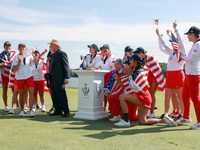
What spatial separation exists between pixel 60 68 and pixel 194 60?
3327mm

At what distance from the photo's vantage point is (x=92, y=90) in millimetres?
5582

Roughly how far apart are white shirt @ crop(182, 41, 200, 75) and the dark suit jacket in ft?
9.93

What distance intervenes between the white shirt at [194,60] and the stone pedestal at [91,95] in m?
2.09

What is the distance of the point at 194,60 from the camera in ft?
14.8

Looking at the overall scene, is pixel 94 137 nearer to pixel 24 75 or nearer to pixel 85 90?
pixel 85 90

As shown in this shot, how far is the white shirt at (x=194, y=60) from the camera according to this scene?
446 centimetres

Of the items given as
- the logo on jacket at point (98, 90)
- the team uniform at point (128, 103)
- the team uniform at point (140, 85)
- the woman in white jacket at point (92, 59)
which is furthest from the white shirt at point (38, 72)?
the team uniform at point (140, 85)

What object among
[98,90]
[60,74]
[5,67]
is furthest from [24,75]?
[98,90]

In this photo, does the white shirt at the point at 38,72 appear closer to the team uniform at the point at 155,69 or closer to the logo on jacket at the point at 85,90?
the logo on jacket at the point at 85,90

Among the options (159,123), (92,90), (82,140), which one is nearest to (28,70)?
(92,90)

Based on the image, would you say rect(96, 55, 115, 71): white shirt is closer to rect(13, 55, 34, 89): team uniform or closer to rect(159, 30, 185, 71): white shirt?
rect(159, 30, 185, 71): white shirt

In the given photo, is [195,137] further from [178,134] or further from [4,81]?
[4,81]

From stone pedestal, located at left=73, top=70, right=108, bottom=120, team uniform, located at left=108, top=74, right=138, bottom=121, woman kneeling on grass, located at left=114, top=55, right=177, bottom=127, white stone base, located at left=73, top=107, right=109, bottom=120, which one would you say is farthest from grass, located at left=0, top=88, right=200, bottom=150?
stone pedestal, located at left=73, top=70, right=108, bottom=120

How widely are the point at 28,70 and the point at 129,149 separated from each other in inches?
152
